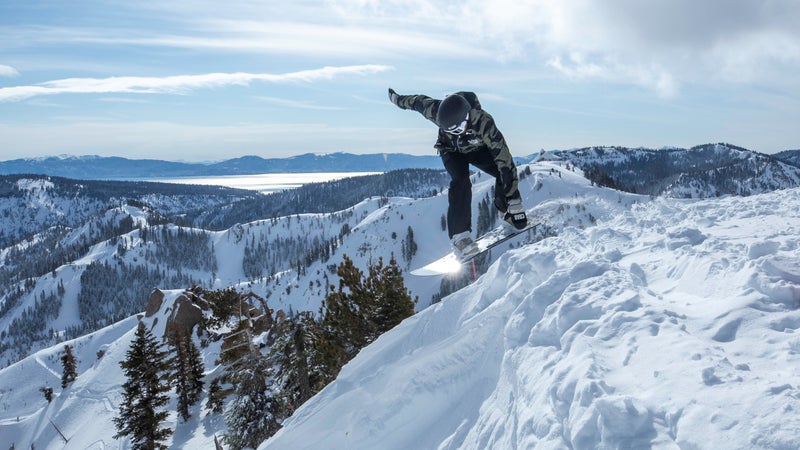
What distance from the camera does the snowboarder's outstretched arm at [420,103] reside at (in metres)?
8.30

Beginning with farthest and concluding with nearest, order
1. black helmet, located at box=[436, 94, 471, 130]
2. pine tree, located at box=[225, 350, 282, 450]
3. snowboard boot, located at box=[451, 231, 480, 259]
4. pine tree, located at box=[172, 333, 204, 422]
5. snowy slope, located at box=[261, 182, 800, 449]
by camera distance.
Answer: pine tree, located at box=[172, 333, 204, 422] < pine tree, located at box=[225, 350, 282, 450] < snowboard boot, located at box=[451, 231, 480, 259] < black helmet, located at box=[436, 94, 471, 130] < snowy slope, located at box=[261, 182, 800, 449]

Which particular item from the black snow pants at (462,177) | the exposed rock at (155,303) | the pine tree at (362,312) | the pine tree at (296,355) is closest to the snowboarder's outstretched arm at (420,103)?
the black snow pants at (462,177)

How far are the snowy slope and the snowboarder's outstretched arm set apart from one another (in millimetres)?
3353

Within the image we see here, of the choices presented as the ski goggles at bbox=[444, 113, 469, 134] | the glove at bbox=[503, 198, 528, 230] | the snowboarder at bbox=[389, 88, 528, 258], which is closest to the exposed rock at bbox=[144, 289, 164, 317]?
the snowboarder at bbox=[389, 88, 528, 258]

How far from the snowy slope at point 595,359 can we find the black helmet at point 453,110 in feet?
9.76

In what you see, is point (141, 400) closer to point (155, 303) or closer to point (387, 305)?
point (387, 305)

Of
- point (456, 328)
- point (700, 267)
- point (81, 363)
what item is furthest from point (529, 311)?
point (81, 363)

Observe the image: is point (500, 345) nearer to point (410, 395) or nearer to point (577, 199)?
A: point (410, 395)

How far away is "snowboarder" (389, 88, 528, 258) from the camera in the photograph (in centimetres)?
779

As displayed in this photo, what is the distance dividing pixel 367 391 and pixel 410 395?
790 millimetres

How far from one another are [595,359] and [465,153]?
17.5 ft

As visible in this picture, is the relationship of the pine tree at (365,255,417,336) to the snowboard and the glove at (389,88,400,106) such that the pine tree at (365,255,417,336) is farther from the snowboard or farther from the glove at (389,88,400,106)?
the glove at (389,88,400,106)

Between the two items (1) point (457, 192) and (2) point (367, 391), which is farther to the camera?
(1) point (457, 192)

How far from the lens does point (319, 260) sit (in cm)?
17912
